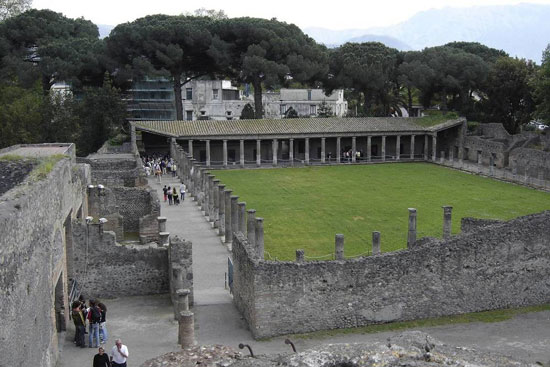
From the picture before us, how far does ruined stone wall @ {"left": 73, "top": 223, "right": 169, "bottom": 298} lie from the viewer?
18.4 meters

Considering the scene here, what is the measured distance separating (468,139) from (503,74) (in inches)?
288

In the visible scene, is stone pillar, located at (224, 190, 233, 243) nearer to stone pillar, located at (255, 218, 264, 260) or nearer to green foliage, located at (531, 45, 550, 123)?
stone pillar, located at (255, 218, 264, 260)

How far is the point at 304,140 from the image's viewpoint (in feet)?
189

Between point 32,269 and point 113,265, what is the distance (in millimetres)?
6797

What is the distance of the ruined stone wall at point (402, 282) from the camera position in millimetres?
15398

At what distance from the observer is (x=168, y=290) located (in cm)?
1891

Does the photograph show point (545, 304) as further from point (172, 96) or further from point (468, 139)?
point (172, 96)

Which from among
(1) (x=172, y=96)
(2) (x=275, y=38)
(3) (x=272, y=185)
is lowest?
(3) (x=272, y=185)

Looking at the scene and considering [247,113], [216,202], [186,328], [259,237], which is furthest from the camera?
[247,113]

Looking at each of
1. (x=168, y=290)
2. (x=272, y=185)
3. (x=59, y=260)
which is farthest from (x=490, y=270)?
(x=272, y=185)

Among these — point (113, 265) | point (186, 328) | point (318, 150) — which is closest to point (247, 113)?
point (318, 150)

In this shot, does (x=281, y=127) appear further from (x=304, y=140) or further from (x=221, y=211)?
(x=221, y=211)

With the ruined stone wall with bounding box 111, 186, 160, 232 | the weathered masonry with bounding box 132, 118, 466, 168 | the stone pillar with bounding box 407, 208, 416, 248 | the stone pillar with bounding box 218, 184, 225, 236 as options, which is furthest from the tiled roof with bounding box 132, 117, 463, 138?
the stone pillar with bounding box 407, 208, 416, 248

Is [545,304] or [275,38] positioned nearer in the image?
[545,304]
